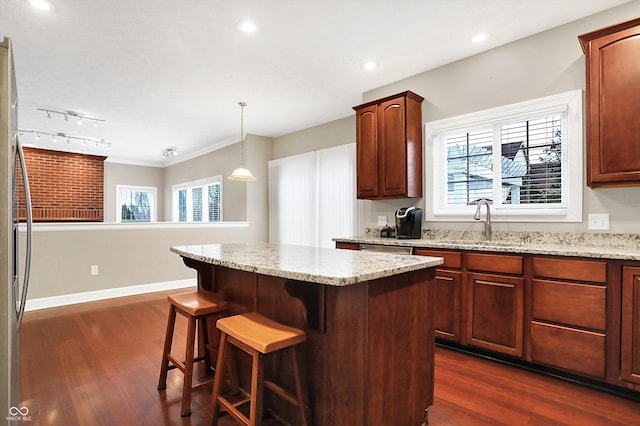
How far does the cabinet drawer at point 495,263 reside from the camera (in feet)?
7.96

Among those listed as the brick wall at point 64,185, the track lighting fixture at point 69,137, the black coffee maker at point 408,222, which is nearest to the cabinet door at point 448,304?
the black coffee maker at point 408,222

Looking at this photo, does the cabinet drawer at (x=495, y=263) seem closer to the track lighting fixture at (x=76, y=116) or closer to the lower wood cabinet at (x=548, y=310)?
the lower wood cabinet at (x=548, y=310)

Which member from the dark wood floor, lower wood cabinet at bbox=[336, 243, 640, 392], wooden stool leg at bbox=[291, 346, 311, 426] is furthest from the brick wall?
lower wood cabinet at bbox=[336, 243, 640, 392]

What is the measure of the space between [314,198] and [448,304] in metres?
3.10

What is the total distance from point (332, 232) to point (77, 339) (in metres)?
3.33

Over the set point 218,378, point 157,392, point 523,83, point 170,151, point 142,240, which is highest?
point 170,151

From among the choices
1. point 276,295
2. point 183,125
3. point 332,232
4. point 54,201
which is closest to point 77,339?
point 276,295

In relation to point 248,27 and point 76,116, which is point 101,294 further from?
point 248,27

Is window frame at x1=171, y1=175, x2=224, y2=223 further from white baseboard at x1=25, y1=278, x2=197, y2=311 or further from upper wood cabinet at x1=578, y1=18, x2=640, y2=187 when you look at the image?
upper wood cabinet at x1=578, y1=18, x2=640, y2=187

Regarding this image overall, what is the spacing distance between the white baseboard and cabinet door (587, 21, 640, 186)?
5282mm

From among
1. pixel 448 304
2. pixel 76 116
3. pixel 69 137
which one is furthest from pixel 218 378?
pixel 69 137

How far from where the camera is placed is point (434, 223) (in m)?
3.51

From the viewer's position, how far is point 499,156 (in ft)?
10.2

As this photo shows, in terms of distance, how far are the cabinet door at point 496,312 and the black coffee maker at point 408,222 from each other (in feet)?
2.92
